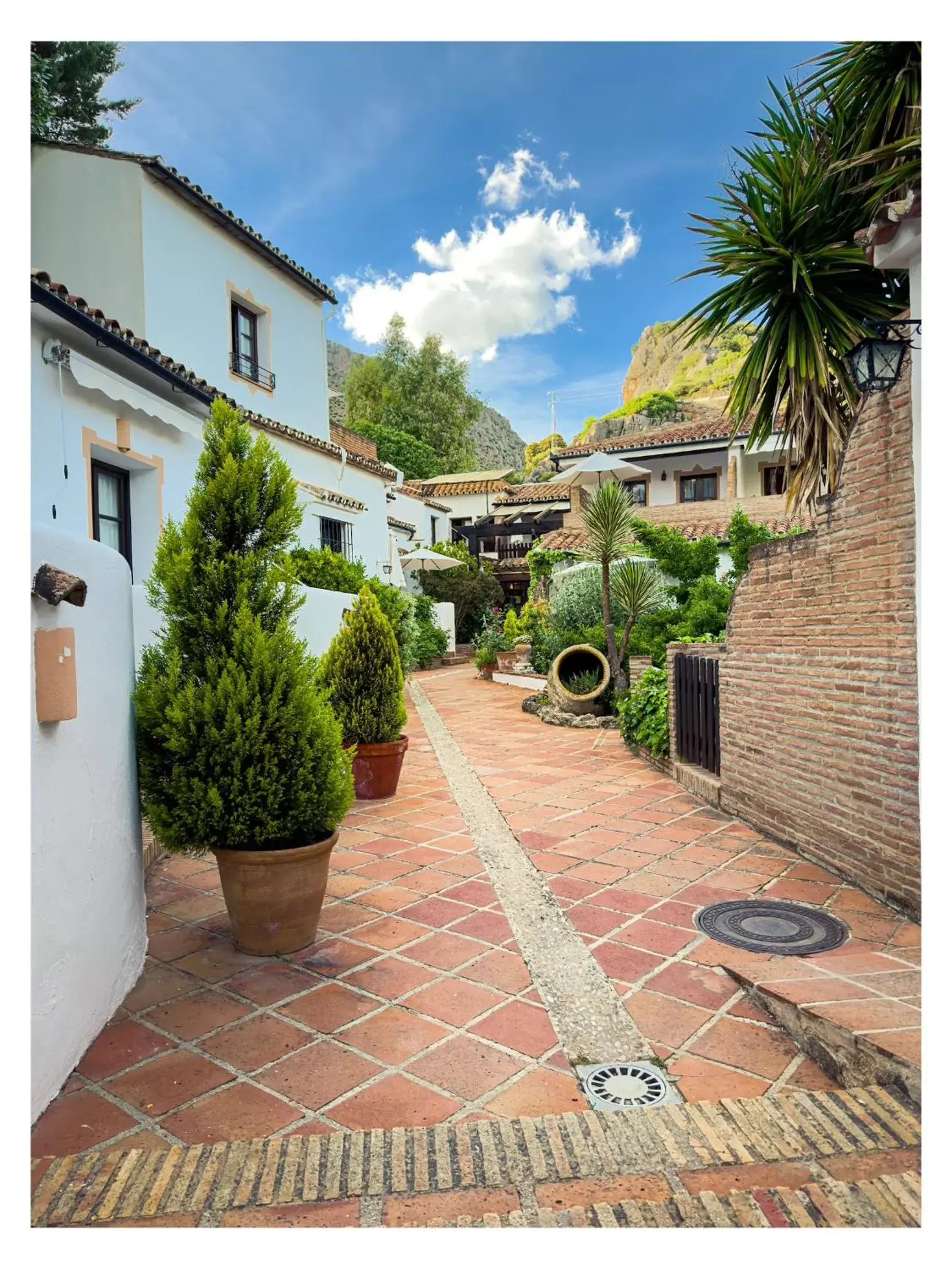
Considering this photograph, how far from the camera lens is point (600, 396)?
38969 mm

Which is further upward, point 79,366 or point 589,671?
point 79,366

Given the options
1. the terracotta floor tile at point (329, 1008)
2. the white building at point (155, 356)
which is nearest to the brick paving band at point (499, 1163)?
the terracotta floor tile at point (329, 1008)

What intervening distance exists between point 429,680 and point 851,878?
47.4 ft

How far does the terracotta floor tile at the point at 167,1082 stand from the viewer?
261 cm

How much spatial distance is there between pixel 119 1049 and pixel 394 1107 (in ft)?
3.88

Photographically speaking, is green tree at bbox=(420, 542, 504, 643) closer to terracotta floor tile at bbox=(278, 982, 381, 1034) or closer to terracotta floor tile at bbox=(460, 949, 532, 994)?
terracotta floor tile at bbox=(460, 949, 532, 994)

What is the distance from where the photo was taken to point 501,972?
3.60m

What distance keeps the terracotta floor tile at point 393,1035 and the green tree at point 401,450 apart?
38715mm

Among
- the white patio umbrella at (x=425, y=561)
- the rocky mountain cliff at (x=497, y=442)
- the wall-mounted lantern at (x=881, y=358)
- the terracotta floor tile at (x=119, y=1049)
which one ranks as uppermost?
the rocky mountain cliff at (x=497, y=442)

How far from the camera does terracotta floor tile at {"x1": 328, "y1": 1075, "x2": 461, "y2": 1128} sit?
2494 mm

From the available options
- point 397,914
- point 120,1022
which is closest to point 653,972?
point 397,914

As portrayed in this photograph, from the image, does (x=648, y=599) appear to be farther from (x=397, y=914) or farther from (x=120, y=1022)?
(x=120, y=1022)

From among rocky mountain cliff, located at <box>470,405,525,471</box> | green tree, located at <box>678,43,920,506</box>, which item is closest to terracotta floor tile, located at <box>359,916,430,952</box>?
green tree, located at <box>678,43,920,506</box>

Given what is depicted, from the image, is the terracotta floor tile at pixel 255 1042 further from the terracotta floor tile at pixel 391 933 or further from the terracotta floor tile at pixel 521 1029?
the terracotta floor tile at pixel 391 933
